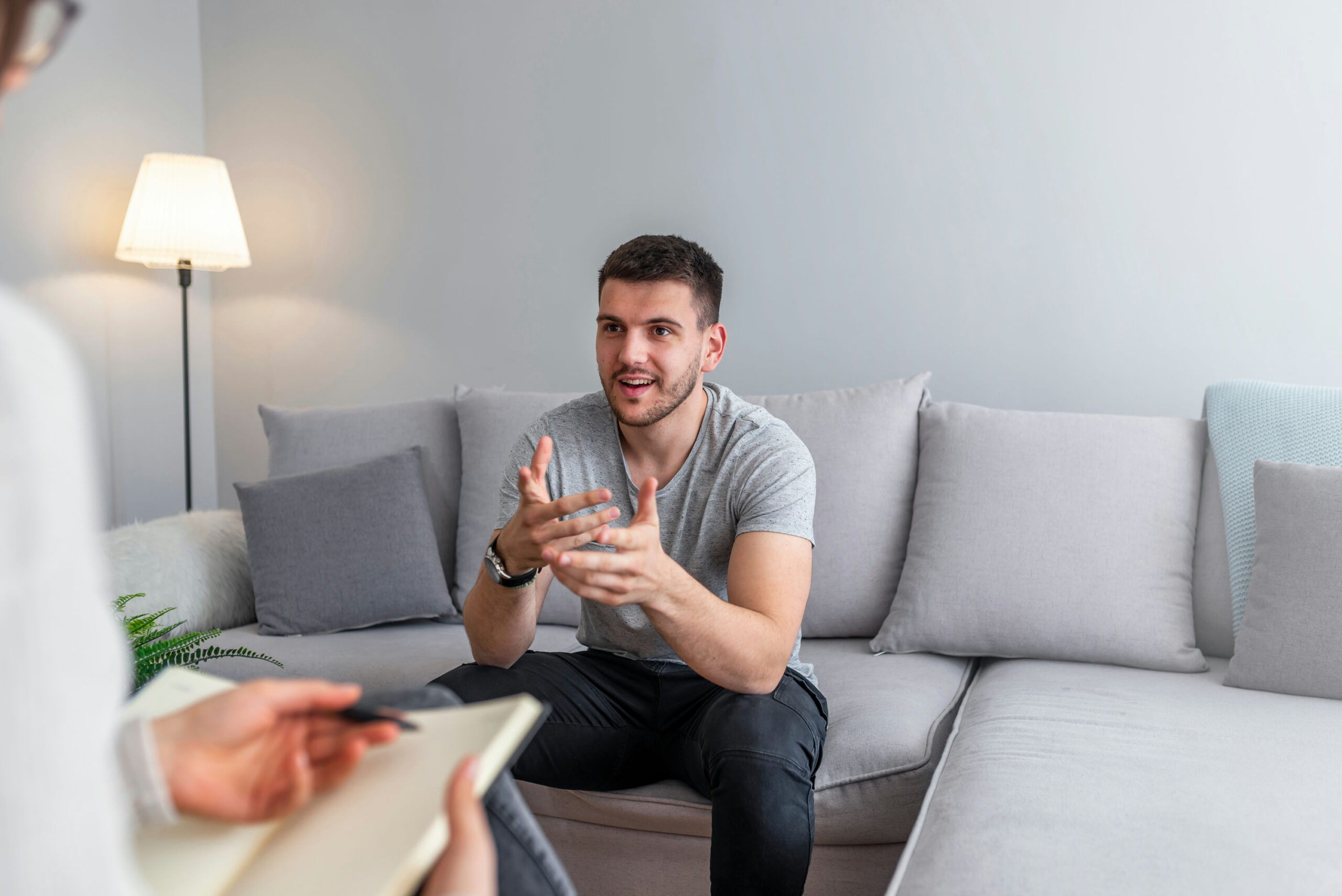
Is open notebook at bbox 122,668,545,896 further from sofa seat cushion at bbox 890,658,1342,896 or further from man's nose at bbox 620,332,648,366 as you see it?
man's nose at bbox 620,332,648,366

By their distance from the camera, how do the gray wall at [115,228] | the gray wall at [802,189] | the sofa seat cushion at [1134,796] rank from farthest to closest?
1. the gray wall at [115,228]
2. the gray wall at [802,189]
3. the sofa seat cushion at [1134,796]

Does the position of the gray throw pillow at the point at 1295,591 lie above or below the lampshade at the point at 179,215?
below

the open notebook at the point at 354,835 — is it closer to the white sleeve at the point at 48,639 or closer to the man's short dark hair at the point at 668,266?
the white sleeve at the point at 48,639

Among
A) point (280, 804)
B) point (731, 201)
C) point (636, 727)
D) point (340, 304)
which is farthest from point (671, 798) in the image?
point (340, 304)

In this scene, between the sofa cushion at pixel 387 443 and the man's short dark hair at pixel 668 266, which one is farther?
the sofa cushion at pixel 387 443

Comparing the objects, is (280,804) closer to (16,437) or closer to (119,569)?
(16,437)

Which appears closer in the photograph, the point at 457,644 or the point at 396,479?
the point at 457,644

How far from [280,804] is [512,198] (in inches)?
92.6

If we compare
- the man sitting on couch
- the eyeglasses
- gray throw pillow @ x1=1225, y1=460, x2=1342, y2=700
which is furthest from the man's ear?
the eyeglasses

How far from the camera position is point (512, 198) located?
8.98 ft

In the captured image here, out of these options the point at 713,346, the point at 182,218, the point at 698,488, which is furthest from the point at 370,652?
the point at 182,218

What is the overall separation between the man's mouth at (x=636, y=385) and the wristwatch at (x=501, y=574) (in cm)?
31

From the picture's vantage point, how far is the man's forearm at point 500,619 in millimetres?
1448

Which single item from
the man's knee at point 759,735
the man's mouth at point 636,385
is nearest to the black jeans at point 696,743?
the man's knee at point 759,735
